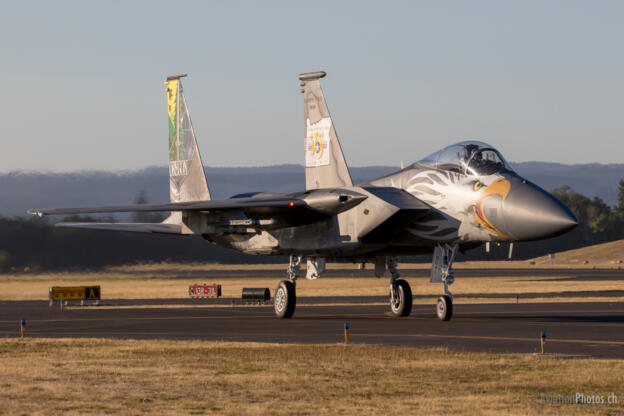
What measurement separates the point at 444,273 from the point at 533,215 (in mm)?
3358

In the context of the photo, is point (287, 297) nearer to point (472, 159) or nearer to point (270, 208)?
point (270, 208)

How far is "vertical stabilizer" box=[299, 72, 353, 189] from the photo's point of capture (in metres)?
30.8

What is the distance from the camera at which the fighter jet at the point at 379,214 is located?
969 inches

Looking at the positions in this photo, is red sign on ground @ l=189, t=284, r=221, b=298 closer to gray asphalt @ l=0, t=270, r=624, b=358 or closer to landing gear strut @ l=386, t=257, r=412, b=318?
gray asphalt @ l=0, t=270, r=624, b=358

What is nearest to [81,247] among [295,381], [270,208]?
[270,208]

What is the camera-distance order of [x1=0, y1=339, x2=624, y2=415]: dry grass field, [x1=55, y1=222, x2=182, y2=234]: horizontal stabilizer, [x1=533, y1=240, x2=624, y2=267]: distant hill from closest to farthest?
[x1=0, y1=339, x2=624, y2=415]: dry grass field, [x1=55, y1=222, x2=182, y2=234]: horizontal stabilizer, [x1=533, y1=240, x2=624, y2=267]: distant hill

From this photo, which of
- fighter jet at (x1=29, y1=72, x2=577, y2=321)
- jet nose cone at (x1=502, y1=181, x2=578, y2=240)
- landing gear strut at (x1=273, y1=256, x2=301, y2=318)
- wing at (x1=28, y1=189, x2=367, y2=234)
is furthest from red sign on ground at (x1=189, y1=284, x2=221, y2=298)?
jet nose cone at (x1=502, y1=181, x2=578, y2=240)

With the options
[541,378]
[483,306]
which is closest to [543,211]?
[541,378]

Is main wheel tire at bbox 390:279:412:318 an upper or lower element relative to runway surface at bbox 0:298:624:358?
upper

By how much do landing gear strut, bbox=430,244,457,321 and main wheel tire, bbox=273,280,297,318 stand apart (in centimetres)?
489

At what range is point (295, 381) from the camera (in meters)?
14.5

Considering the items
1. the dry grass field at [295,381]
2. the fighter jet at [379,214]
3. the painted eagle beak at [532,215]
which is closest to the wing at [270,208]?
the fighter jet at [379,214]

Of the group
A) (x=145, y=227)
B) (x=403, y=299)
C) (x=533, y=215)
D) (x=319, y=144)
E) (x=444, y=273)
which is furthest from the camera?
(x=145, y=227)

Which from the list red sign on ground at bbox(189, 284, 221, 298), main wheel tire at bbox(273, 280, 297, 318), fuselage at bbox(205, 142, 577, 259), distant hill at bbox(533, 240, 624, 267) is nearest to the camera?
fuselage at bbox(205, 142, 577, 259)
